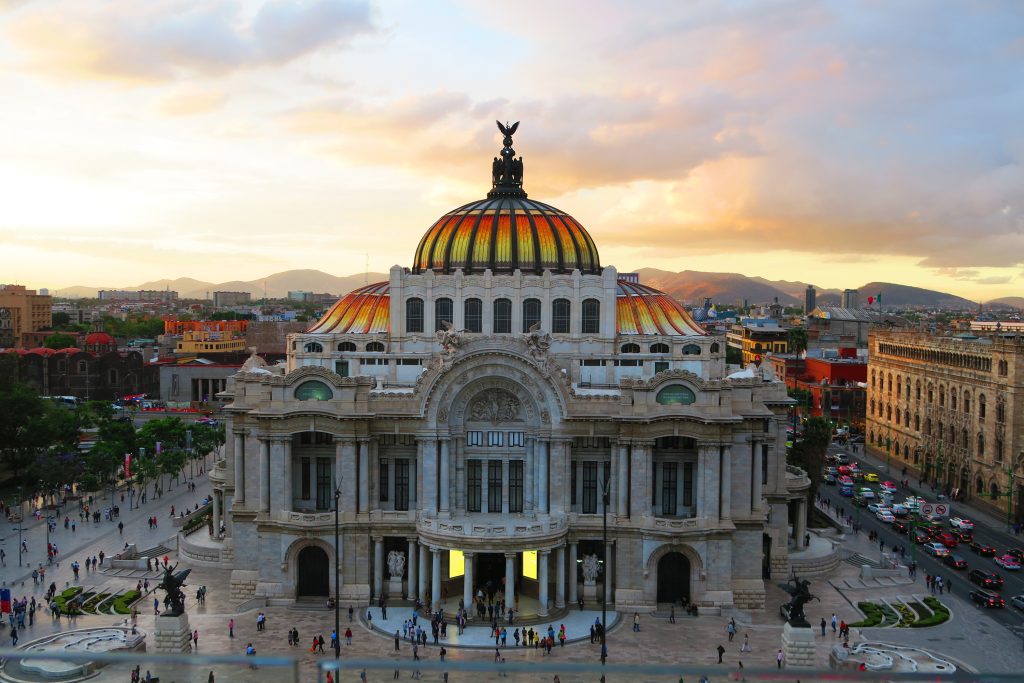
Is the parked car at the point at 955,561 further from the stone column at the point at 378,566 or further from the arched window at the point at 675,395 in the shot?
the stone column at the point at 378,566

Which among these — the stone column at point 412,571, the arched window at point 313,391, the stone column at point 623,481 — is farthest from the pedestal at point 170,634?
the stone column at point 623,481

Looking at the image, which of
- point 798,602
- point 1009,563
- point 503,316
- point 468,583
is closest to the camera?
point 798,602


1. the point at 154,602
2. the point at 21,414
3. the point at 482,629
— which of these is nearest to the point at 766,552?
the point at 482,629

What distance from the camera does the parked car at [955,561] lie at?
75.9 metres

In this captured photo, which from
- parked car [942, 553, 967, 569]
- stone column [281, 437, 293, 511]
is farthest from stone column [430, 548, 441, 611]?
parked car [942, 553, 967, 569]

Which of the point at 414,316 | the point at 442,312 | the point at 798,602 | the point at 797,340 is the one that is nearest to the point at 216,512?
the point at 414,316

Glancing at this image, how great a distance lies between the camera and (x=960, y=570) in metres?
75.7

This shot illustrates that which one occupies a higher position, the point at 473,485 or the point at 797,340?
the point at 797,340

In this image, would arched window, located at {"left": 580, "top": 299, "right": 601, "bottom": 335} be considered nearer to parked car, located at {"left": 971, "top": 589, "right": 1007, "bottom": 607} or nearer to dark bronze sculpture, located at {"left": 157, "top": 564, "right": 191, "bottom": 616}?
parked car, located at {"left": 971, "top": 589, "right": 1007, "bottom": 607}

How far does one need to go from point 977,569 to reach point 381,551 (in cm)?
4681

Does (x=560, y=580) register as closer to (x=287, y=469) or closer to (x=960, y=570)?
(x=287, y=469)

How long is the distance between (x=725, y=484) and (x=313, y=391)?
28.8m

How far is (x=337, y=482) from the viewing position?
65250 mm

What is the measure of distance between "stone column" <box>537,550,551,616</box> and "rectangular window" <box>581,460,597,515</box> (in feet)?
16.6
